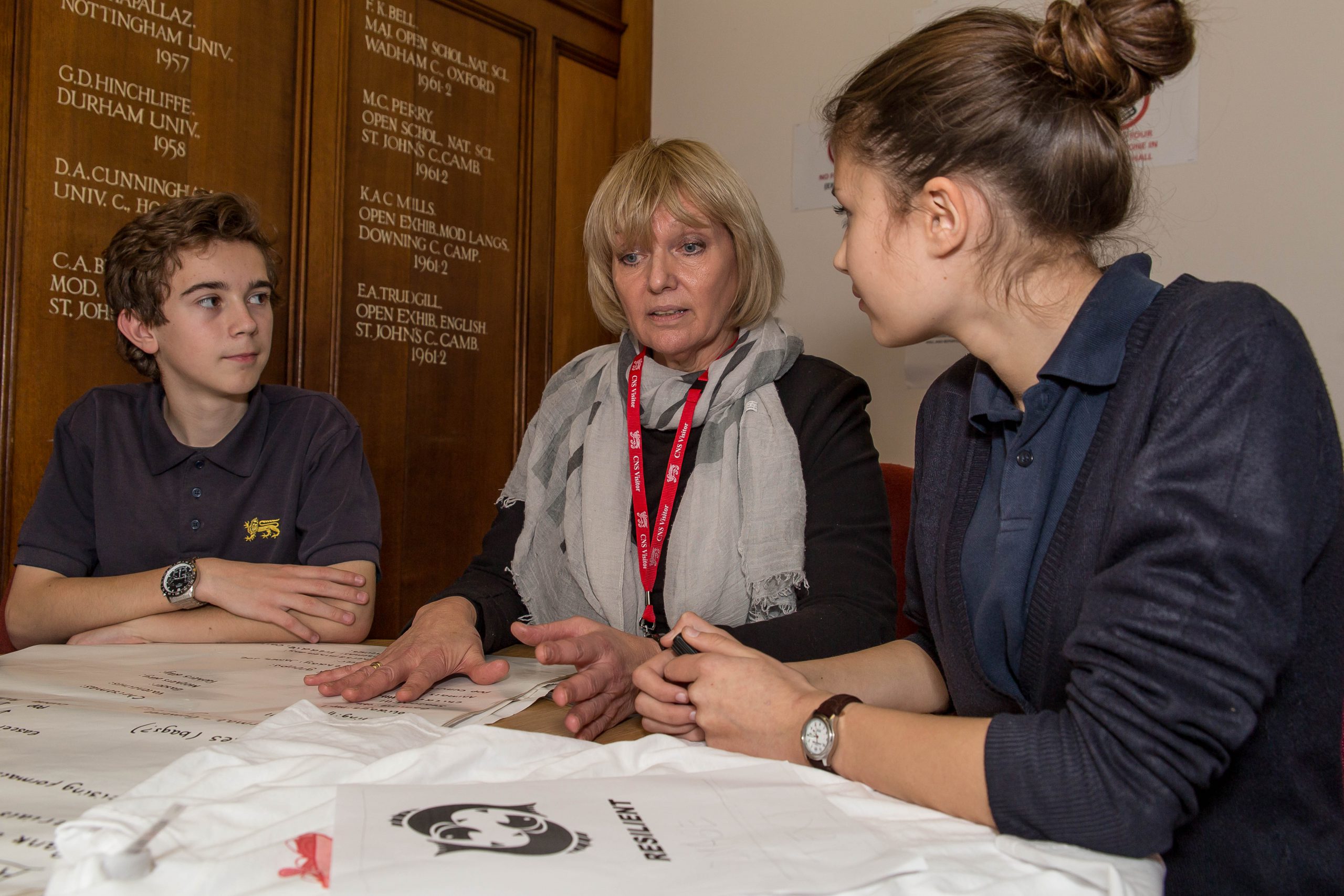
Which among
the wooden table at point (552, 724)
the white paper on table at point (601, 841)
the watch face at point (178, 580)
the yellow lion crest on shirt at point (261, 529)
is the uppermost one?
the yellow lion crest on shirt at point (261, 529)

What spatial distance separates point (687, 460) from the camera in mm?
1767

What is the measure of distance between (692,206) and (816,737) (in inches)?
44.8

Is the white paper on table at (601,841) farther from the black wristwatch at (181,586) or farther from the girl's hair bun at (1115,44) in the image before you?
the black wristwatch at (181,586)

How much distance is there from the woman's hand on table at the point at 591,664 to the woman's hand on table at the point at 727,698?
54 millimetres

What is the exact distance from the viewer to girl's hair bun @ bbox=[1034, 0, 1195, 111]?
2.86ft

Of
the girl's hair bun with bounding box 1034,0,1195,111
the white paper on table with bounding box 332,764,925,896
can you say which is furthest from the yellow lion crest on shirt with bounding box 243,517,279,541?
the girl's hair bun with bounding box 1034,0,1195,111

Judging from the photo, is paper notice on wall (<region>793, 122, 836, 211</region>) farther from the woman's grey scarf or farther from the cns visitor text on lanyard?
the cns visitor text on lanyard

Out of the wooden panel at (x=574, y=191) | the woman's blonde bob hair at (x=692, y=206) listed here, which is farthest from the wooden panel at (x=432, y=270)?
the woman's blonde bob hair at (x=692, y=206)

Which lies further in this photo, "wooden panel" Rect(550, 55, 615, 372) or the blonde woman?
"wooden panel" Rect(550, 55, 615, 372)

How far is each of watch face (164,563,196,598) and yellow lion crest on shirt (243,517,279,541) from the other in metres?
0.27

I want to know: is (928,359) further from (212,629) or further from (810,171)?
(212,629)

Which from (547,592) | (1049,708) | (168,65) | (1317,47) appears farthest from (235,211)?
(1317,47)

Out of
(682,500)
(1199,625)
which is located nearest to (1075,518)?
(1199,625)

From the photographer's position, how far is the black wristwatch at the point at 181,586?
4.97ft
